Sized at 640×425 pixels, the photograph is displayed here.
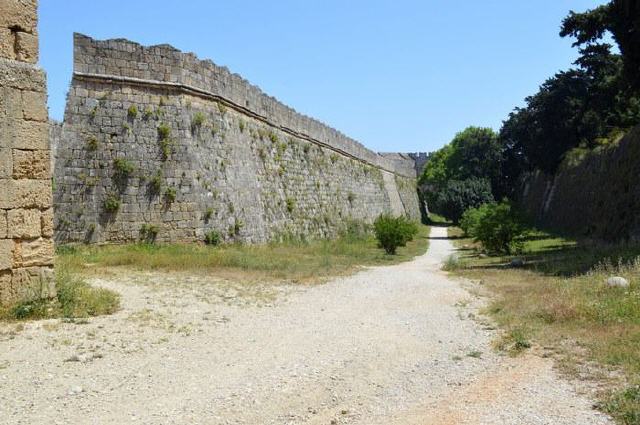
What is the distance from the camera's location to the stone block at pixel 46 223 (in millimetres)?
7484

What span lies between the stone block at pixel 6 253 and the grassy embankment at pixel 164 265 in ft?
1.77

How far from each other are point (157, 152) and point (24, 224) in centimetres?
810

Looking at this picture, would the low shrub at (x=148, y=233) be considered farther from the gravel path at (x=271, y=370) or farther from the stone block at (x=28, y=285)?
the stone block at (x=28, y=285)

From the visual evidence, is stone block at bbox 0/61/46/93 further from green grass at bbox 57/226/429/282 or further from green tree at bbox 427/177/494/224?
green tree at bbox 427/177/494/224

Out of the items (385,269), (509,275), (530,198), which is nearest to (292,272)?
(385,269)

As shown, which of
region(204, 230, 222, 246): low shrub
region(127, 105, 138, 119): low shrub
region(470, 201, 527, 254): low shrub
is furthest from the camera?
region(470, 201, 527, 254): low shrub

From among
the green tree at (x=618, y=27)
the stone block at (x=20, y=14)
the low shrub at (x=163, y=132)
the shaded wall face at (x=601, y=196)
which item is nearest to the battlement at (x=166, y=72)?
the low shrub at (x=163, y=132)

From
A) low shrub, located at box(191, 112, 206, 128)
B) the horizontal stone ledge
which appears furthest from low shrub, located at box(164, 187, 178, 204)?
the horizontal stone ledge

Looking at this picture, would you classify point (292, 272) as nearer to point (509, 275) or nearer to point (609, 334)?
point (509, 275)

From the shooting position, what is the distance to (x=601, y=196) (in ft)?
75.2

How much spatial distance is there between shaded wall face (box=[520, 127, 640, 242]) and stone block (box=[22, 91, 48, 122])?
1535cm

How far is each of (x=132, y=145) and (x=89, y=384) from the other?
424 inches

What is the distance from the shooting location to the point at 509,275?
13.0 meters

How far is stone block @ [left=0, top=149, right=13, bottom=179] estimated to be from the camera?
7.12 m
